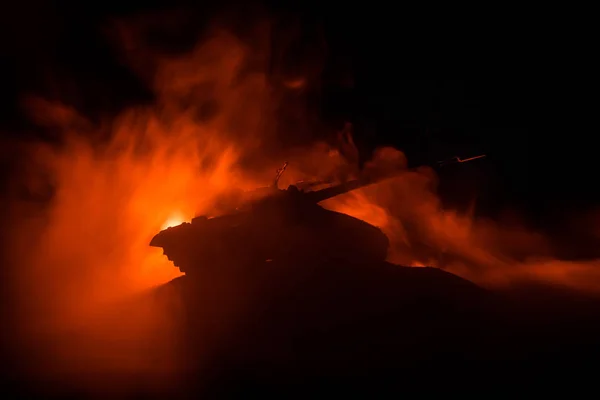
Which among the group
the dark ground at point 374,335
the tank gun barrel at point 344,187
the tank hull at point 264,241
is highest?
the tank gun barrel at point 344,187

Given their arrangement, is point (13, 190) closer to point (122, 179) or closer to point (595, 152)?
point (122, 179)

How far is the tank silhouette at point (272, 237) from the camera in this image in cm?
554

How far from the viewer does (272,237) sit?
568 centimetres

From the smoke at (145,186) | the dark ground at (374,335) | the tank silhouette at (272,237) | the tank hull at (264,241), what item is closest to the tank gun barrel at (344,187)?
the tank silhouette at (272,237)

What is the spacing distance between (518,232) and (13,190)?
367 inches

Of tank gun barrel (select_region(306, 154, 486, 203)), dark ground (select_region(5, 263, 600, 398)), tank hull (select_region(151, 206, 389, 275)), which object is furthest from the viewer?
tank gun barrel (select_region(306, 154, 486, 203))

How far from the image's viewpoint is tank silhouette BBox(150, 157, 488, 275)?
554 centimetres

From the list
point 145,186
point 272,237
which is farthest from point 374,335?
point 145,186

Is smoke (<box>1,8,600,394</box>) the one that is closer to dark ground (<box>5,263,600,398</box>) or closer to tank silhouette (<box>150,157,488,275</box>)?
tank silhouette (<box>150,157,488,275</box>)

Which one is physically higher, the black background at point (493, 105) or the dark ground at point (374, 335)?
the black background at point (493, 105)

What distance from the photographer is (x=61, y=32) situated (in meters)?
6.39

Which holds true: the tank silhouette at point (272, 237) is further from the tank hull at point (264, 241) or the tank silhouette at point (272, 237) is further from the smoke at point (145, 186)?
the smoke at point (145, 186)

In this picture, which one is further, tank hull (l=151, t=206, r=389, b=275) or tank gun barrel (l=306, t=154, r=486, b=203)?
tank gun barrel (l=306, t=154, r=486, b=203)

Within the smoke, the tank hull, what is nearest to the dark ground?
the tank hull
